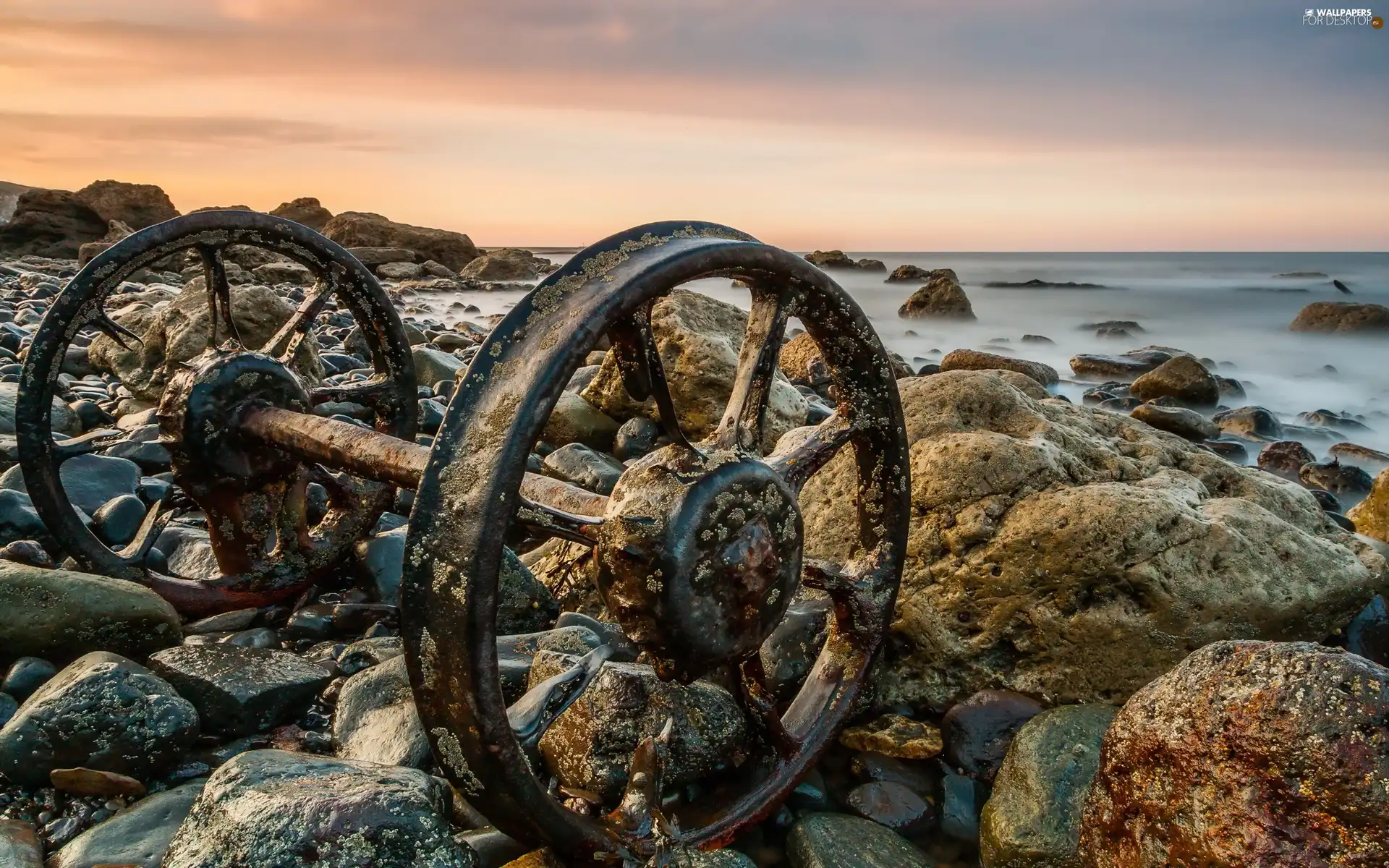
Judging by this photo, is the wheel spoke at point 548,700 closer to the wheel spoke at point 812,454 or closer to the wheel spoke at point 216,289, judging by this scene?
the wheel spoke at point 812,454

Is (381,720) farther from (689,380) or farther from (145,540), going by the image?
(689,380)

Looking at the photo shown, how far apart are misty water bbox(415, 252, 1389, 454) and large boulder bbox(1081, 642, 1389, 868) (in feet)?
27.8

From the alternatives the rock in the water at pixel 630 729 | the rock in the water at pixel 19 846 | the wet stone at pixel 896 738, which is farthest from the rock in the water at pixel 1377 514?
the rock in the water at pixel 19 846

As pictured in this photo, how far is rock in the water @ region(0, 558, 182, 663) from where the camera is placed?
3.30 metres

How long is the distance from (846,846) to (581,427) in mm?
4149

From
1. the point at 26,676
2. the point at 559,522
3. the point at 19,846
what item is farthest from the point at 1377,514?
the point at 26,676

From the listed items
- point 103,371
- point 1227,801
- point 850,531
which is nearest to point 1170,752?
point 1227,801

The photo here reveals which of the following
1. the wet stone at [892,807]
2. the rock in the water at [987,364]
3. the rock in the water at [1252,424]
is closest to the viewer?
the wet stone at [892,807]

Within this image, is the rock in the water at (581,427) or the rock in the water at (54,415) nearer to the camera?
the rock in the water at (54,415)

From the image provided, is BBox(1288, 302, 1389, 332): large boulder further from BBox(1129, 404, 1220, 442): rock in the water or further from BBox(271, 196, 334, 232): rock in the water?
BBox(271, 196, 334, 232): rock in the water

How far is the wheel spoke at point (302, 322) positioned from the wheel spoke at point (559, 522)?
7.05 feet

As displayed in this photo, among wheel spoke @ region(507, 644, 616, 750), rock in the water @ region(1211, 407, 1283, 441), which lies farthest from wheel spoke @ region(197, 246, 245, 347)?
rock in the water @ region(1211, 407, 1283, 441)

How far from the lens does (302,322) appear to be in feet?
13.6

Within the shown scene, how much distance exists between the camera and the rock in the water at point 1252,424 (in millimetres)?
10266
